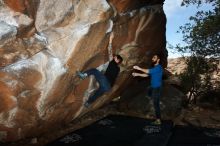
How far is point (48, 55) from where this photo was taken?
33.0 feet

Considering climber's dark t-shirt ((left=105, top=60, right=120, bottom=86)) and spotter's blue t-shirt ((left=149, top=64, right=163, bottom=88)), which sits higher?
climber's dark t-shirt ((left=105, top=60, right=120, bottom=86))

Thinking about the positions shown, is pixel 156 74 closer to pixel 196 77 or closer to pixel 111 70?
pixel 111 70

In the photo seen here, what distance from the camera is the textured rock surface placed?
9.45 m

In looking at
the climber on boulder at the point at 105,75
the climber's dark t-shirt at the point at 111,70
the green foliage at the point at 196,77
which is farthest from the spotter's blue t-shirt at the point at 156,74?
the green foliage at the point at 196,77

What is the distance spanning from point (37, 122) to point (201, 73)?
9996 mm

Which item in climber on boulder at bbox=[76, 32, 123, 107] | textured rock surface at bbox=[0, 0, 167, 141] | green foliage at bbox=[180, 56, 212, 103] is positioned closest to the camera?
textured rock surface at bbox=[0, 0, 167, 141]

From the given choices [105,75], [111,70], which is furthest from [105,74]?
[111,70]

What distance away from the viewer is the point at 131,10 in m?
13.1

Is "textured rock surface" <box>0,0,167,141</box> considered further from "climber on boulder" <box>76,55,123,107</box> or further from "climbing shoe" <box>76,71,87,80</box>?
"climber on boulder" <box>76,55,123,107</box>

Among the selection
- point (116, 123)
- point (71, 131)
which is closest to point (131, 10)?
point (116, 123)

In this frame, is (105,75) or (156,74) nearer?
(156,74)

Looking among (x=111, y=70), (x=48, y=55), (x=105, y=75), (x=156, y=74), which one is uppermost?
(x=48, y=55)

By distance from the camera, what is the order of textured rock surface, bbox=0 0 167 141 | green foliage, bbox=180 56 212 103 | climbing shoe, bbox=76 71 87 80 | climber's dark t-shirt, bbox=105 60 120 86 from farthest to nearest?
green foliage, bbox=180 56 212 103, climber's dark t-shirt, bbox=105 60 120 86, climbing shoe, bbox=76 71 87 80, textured rock surface, bbox=0 0 167 141

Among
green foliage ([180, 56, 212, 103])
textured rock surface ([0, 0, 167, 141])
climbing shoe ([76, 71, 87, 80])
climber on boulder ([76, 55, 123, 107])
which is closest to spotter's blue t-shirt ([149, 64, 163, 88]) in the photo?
climber on boulder ([76, 55, 123, 107])
